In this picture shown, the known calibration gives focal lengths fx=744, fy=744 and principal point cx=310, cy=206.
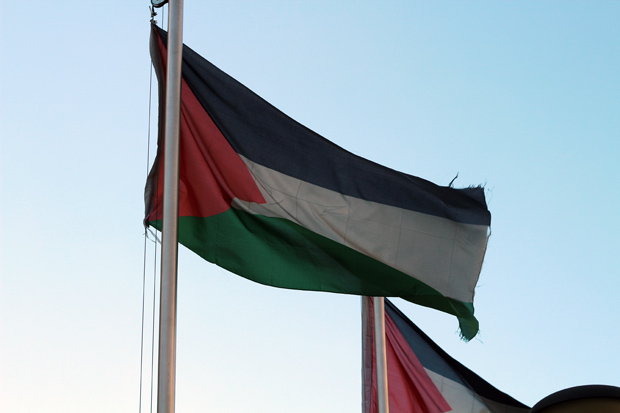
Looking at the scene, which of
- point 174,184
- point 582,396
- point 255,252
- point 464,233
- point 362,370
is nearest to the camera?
point 582,396

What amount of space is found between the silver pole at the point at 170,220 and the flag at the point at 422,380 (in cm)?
451

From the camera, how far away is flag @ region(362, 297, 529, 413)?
366 inches

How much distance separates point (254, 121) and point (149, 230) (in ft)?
4.67

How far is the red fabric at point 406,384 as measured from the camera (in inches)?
366

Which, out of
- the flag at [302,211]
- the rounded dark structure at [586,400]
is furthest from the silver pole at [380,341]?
the rounded dark structure at [586,400]

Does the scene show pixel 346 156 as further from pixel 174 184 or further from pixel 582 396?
pixel 582 396

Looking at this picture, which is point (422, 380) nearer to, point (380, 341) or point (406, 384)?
point (406, 384)

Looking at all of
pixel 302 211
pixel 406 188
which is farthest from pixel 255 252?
pixel 406 188

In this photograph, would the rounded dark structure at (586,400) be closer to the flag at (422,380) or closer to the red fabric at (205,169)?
the red fabric at (205,169)

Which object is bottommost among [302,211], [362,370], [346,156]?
[362,370]

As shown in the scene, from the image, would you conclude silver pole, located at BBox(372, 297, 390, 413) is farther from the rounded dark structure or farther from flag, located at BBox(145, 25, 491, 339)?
the rounded dark structure

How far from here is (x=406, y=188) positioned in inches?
264

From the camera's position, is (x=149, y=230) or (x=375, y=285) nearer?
(x=149, y=230)

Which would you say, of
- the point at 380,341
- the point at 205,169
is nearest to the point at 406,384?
the point at 380,341
